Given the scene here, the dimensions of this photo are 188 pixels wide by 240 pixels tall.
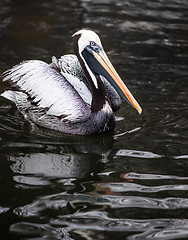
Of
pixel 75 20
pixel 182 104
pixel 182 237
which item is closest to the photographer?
pixel 182 237

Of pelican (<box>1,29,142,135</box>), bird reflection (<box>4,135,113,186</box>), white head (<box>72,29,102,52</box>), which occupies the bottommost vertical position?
bird reflection (<box>4,135,113,186</box>)

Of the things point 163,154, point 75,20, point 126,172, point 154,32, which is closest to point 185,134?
point 163,154

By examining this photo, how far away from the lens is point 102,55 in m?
4.96

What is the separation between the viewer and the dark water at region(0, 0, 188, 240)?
3637mm

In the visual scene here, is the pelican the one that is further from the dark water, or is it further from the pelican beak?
the dark water

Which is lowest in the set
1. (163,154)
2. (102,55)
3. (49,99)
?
(163,154)

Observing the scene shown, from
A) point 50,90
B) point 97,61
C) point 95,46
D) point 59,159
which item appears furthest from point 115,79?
point 59,159

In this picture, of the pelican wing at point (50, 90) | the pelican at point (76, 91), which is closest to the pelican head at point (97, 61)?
the pelican at point (76, 91)

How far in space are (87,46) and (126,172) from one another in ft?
4.60

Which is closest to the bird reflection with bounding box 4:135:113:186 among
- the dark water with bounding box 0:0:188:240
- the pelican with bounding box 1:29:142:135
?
the dark water with bounding box 0:0:188:240

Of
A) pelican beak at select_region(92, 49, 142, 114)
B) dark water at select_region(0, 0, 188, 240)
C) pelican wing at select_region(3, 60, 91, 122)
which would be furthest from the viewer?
pelican wing at select_region(3, 60, 91, 122)

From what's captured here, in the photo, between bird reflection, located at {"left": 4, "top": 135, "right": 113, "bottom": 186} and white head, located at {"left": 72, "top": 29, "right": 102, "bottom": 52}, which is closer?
bird reflection, located at {"left": 4, "top": 135, "right": 113, "bottom": 186}

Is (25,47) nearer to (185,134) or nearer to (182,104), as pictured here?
(182,104)

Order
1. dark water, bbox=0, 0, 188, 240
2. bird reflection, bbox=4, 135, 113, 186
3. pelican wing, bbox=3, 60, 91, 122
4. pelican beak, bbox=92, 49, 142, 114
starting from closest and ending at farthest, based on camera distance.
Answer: dark water, bbox=0, 0, 188, 240 → bird reflection, bbox=4, 135, 113, 186 → pelican beak, bbox=92, 49, 142, 114 → pelican wing, bbox=3, 60, 91, 122
